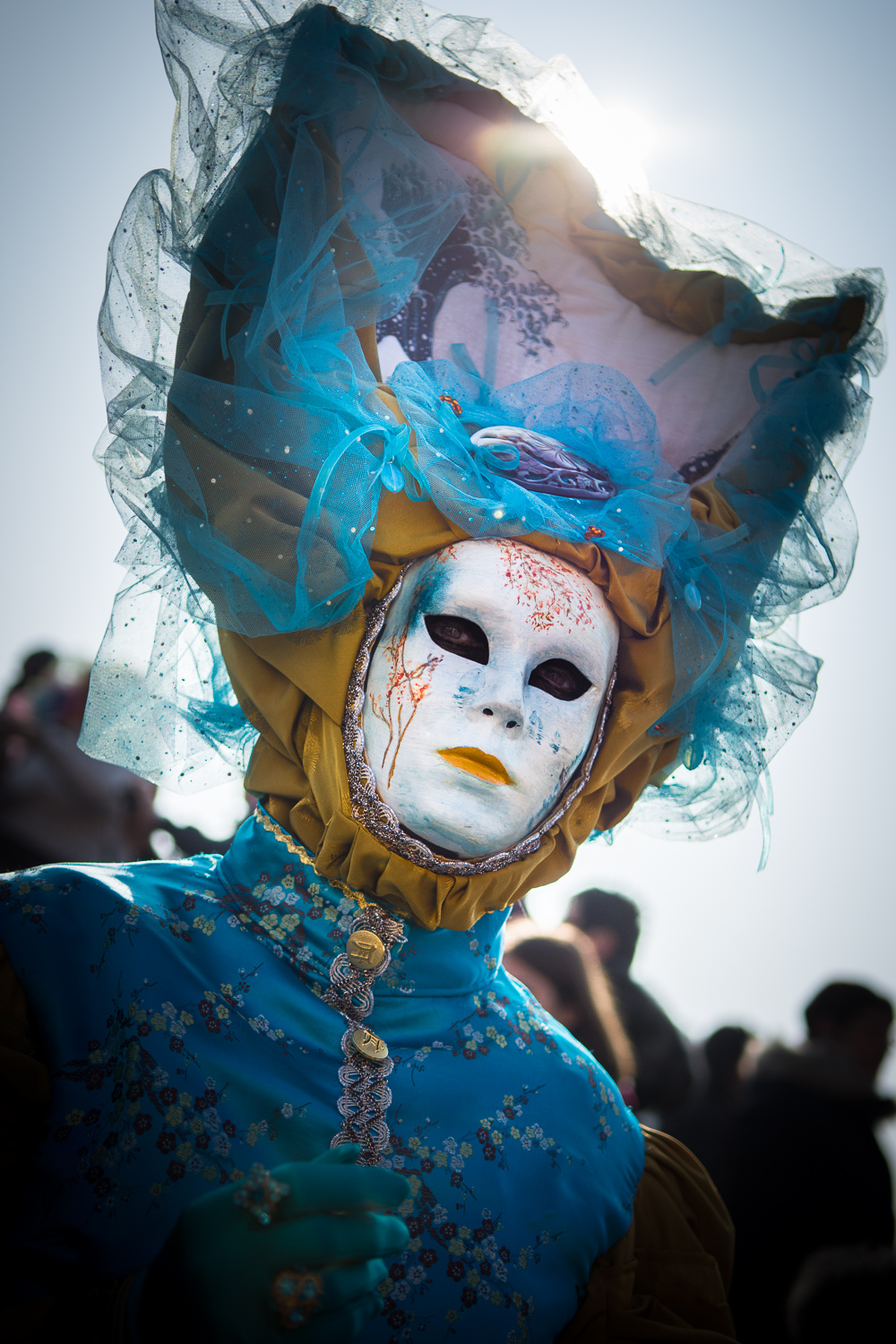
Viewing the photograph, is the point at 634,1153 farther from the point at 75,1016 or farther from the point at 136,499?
the point at 136,499

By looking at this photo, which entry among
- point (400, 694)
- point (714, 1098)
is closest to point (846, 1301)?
point (400, 694)

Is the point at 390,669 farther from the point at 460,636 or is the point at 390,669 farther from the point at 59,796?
the point at 59,796

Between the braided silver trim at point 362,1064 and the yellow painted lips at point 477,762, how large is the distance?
297 millimetres

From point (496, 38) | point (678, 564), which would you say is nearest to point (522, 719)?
point (678, 564)

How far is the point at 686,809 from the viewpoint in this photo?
6.49 ft

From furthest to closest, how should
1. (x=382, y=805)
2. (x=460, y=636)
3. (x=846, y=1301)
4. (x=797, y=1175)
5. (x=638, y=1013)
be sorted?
A: (x=638, y=1013) → (x=797, y=1175) → (x=846, y=1301) → (x=460, y=636) → (x=382, y=805)

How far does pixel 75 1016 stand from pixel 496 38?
2019 millimetres

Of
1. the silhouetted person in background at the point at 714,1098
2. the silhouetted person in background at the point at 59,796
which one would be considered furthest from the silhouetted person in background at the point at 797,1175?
the silhouetted person in background at the point at 59,796

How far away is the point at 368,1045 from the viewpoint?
55.1 inches

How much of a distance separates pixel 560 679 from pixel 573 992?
1.22 m

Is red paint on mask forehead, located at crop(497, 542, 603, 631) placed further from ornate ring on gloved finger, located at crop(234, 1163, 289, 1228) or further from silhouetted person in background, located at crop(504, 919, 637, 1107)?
silhouetted person in background, located at crop(504, 919, 637, 1107)

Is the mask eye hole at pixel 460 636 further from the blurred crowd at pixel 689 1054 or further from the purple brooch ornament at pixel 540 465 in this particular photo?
the blurred crowd at pixel 689 1054

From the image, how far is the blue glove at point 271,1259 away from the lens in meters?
0.91

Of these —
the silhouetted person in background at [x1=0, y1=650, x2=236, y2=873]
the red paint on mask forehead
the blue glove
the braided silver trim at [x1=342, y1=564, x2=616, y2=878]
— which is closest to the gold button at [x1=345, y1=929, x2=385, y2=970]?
the braided silver trim at [x1=342, y1=564, x2=616, y2=878]
